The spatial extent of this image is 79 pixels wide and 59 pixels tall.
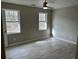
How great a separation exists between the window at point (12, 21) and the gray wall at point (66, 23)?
111 inches

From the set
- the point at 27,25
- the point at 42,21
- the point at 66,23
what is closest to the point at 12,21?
the point at 27,25

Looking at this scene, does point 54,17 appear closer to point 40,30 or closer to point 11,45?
point 40,30

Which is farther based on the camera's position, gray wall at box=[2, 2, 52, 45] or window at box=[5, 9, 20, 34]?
gray wall at box=[2, 2, 52, 45]

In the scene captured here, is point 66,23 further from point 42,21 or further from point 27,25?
point 27,25

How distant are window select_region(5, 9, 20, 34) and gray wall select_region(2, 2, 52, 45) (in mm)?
222

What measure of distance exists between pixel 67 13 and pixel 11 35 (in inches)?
143

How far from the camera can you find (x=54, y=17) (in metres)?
7.08

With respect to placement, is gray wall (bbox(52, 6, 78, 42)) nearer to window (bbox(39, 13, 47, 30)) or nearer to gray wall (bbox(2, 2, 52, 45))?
window (bbox(39, 13, 47, 30))

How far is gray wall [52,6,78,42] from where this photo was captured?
5.67 meters

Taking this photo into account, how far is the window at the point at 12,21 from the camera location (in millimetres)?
5074

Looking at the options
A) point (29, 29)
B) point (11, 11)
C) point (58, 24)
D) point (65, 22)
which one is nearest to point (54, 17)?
point (58, 24)

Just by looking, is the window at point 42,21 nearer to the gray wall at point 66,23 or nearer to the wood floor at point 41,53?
the gray wall at point 66,23

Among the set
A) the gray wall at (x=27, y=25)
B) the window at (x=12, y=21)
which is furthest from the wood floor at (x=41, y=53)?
the window at (x=12, y=21)

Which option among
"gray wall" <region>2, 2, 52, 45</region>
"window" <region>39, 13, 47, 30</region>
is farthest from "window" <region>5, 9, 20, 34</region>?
"window" <region>39, 13, 47, 30</region>
